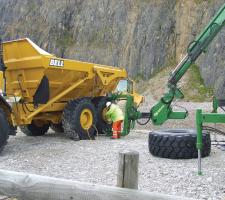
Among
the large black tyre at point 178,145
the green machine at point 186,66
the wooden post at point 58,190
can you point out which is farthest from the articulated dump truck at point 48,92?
the wooden post at point 58,190

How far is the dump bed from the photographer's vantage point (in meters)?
11.0

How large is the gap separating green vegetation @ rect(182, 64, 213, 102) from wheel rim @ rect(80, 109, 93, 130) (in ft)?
56.3

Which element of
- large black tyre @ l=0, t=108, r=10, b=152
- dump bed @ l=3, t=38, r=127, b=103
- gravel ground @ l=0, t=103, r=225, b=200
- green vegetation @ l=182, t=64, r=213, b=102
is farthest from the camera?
green vegetation @ l=182, t=64, r=213, b=102

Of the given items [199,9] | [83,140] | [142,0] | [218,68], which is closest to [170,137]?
[83,140]

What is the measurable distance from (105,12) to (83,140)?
93.5 feet

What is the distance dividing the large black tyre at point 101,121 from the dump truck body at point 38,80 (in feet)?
3.40

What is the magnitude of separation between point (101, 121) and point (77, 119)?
162cm

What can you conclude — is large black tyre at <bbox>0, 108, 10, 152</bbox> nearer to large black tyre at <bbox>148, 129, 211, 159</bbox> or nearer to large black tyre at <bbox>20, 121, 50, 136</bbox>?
large black tyre at <bbox>148, 129, 211, 159</bbox>

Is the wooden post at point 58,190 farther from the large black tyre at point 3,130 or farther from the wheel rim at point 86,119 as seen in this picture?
the wheel rim at point 86,119

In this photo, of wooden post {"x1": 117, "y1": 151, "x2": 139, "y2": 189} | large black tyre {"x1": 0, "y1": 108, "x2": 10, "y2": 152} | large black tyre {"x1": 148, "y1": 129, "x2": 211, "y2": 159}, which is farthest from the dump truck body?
wooden post {"x1": 117, "y1": 151, "x2": 139, "y2": 189}

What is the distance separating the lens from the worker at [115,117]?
12.7 metres

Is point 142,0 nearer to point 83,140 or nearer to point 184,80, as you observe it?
point 184,80

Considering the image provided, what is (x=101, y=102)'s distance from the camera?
13.4 metres

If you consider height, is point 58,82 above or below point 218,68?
below
